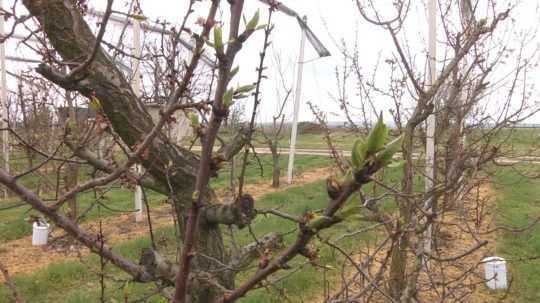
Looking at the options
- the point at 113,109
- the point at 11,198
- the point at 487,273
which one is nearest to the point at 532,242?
the point at 487,273

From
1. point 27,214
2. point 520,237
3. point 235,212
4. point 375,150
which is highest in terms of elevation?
point 375,150

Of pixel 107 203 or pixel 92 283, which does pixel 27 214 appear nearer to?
pixel 107 203

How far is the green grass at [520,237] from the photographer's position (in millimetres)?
4840

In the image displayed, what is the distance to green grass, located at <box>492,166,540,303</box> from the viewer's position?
191 inches

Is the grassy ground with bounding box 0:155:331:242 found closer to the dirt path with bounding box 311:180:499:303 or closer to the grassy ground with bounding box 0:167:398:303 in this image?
the grassy ground with bounding box 0:167:398:303

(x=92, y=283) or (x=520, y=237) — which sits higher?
(x=520, y=237)

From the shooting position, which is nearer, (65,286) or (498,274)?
(498,274)

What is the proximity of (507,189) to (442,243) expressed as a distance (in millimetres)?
5088

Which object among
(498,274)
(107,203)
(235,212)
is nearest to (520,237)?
(498,274)

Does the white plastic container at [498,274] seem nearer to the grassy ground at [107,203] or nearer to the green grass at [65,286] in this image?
the grassy ground at [107,203]

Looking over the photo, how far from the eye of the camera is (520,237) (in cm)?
653

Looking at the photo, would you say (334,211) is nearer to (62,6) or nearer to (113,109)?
(113,109)

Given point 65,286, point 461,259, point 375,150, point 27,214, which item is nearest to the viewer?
point 375,150

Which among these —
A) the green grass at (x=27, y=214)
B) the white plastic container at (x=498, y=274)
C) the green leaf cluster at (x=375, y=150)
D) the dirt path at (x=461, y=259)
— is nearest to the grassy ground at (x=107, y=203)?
the green grass at (x=27, y=214)
